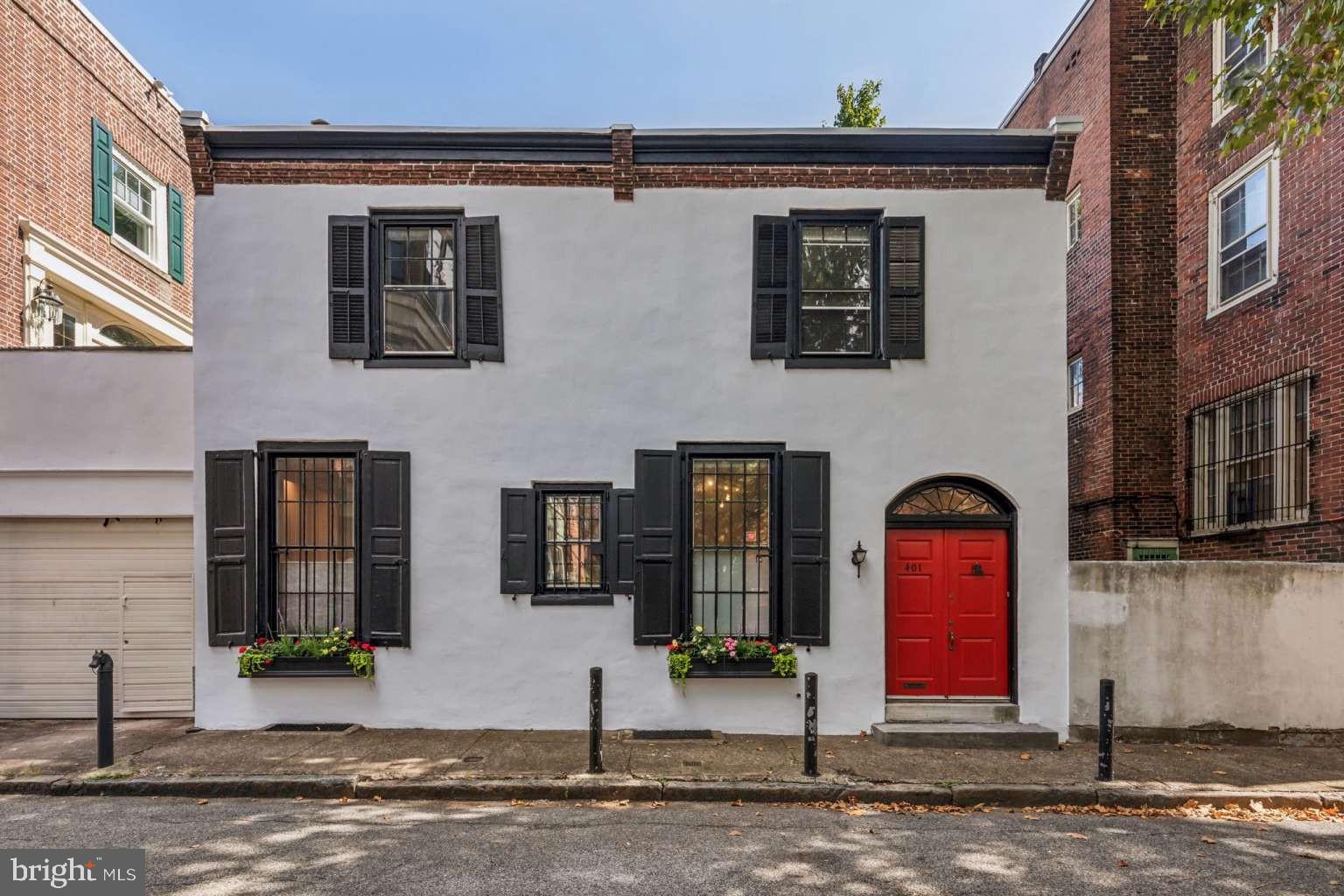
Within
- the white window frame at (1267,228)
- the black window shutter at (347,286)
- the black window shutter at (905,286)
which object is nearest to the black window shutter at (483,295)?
the black window shutter at (347,286)

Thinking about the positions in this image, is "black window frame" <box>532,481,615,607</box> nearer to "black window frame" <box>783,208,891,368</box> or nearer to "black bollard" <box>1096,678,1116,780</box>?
"black window frame" <box>783,208,891,368</box>

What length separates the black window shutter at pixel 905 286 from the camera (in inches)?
334

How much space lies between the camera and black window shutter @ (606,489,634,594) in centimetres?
836

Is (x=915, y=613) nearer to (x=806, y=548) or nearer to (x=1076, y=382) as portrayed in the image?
(x=806, y=548)

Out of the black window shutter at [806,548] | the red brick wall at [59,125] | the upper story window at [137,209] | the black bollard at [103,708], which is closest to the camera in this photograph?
the black bollard at [103,708]

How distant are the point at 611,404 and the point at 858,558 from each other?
129 inches

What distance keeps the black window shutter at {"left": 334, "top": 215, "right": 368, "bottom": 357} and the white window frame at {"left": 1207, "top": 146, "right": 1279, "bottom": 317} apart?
1168 cm

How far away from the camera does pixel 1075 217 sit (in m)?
14.0

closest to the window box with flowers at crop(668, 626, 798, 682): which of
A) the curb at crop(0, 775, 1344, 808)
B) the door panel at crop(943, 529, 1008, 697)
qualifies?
the curb at crop(0, 775, 1344, 808)

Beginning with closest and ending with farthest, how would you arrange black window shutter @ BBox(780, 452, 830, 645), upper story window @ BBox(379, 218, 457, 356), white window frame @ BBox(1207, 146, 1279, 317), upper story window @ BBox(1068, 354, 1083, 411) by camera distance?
1. black window shutter @ BBox(780, 452, 830, 645)
2. upper story window @ BBox(379, 218, 457, 356)
3. white window frame @ BBox(1207, 146, 1279, 317)
4. upper story window @ BBox(1068, 354, 1083, 411)

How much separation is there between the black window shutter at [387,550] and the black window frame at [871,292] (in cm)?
460

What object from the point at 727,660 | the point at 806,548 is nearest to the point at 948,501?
the point at 806,548

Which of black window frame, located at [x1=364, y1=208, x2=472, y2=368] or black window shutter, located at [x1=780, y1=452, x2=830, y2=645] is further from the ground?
black window frame, located at [x1=364, y1=208, x2=472, y2=368]

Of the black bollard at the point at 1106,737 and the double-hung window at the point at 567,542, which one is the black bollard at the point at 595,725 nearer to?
the double-hung window at the point at 567,542
